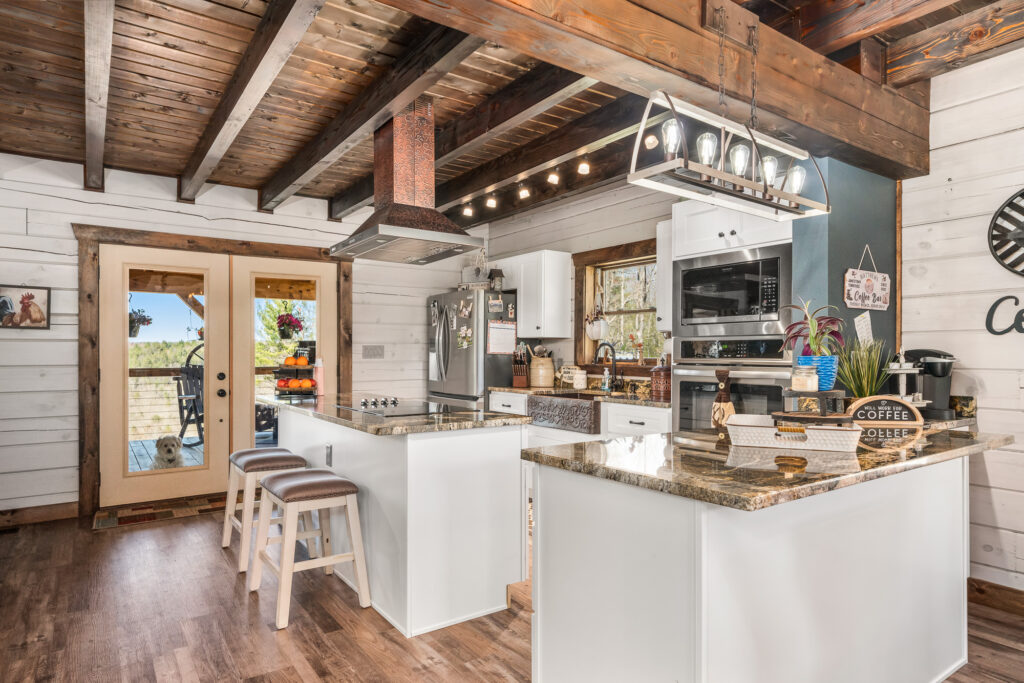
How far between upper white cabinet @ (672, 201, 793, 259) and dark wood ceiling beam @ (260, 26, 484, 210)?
5.60 feet

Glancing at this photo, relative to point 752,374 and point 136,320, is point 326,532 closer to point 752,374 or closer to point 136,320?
point 752,374

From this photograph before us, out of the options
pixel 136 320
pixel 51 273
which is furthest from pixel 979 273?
pixel 51 273

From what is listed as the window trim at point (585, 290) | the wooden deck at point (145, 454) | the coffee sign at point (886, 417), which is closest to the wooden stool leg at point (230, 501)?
the wooden deck at point (145, 454)

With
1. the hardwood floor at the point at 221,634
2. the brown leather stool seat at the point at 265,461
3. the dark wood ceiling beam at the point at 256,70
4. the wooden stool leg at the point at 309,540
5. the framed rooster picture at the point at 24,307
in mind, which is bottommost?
the hardwood floor at the point at 221,634

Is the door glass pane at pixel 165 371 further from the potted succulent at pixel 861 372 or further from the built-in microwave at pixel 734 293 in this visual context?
the potted succulent at pixel 861 372

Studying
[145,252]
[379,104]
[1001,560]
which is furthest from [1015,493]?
[145,252]

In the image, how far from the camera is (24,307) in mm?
4234

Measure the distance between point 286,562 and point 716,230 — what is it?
2.79 m

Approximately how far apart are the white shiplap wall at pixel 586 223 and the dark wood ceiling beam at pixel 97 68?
121 inches

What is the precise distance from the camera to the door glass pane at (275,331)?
5070 millimetres

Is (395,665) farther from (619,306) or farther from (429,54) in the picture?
(619,306)

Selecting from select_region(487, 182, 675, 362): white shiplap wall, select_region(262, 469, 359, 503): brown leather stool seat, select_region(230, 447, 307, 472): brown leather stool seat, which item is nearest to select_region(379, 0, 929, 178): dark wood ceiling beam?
select_region(487, 182, 675, 362): white shiplap wall

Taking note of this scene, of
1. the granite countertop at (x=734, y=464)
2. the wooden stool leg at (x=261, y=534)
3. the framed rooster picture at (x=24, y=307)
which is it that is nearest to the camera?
the granite countertop at (x=734, y=464)

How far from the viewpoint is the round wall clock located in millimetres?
2775
